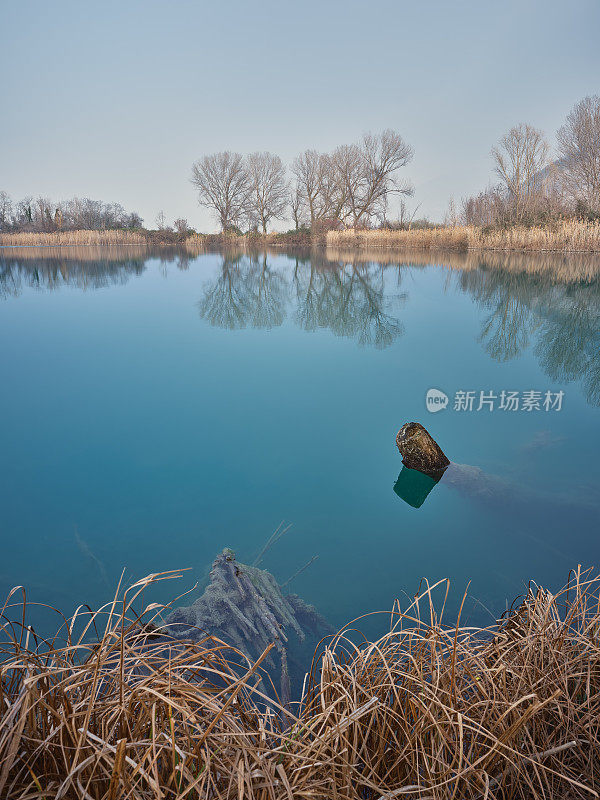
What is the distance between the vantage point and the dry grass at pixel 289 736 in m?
0.80

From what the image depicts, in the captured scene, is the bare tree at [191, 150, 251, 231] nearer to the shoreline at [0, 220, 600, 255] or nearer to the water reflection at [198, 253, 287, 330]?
the shoreline at [0, 220, 600, 255]

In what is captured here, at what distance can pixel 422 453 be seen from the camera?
3582 millimetres

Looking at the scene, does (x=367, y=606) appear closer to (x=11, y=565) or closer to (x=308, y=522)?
(x=308, y=522)

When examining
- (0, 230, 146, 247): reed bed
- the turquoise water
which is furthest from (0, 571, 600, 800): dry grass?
(0, 230, 146, 247): reed bed

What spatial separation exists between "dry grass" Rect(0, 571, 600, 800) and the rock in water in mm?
2242

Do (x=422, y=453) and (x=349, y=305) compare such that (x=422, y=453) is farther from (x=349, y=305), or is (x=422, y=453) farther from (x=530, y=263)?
(x=530, y=263)

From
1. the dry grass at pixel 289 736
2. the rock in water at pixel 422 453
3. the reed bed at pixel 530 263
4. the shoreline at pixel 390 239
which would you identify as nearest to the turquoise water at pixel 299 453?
the rock in water at pixel 422 453

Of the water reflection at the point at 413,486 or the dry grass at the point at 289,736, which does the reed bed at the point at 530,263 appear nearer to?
the water reflection at the point at 413,486

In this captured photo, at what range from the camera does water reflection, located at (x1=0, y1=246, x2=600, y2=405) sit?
7.21 metres

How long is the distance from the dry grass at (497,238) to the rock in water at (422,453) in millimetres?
19737

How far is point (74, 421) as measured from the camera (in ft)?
14.6

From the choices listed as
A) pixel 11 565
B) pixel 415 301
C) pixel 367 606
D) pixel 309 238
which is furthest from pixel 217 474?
pixel 309 238

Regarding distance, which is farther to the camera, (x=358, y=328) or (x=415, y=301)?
(x=415, y=301)

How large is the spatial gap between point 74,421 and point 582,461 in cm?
465
